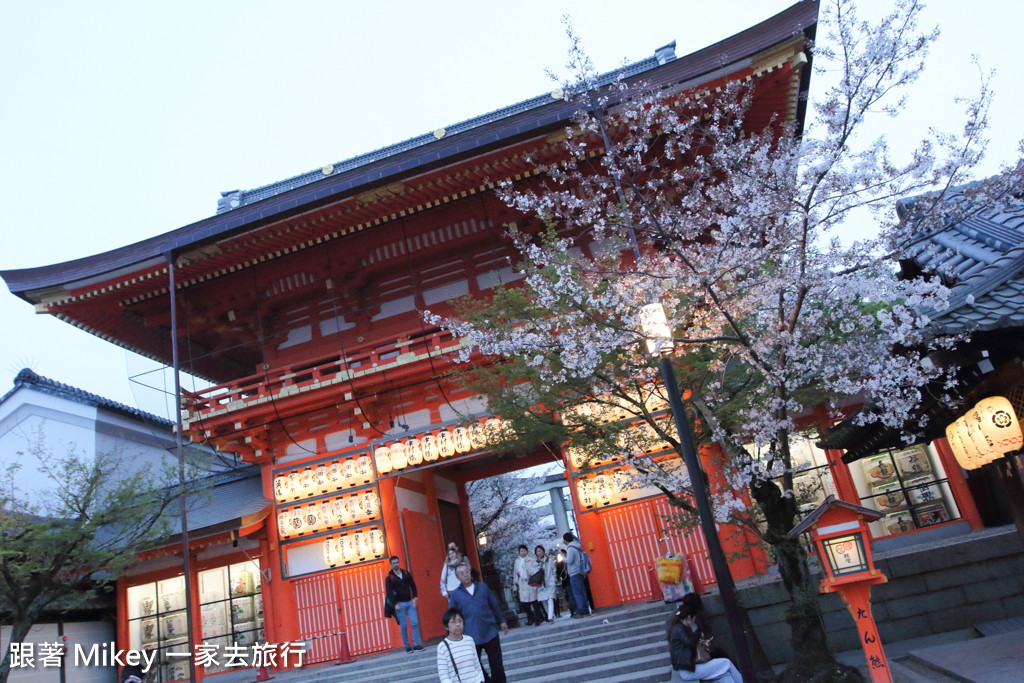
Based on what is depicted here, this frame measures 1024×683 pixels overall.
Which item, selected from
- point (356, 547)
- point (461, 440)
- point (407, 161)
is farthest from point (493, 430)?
point (407, 161)

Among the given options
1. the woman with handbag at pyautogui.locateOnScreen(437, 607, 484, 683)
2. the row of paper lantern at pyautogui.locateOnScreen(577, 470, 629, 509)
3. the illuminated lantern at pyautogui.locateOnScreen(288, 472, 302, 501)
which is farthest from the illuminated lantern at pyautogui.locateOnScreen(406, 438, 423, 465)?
the woman with handbag at pyautogui.locateOnScreen(437, 607, 484, 683)

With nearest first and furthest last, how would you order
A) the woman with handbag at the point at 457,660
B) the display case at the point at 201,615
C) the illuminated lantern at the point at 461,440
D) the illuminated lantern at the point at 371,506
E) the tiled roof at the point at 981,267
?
the tiled roof at the point at 981,267 < the woman with handbag at the point at 457,660 < the illuminated lantern at the point at 461,440 < the illuminated lantern at the point at 371,506 < the display case at the point at 201,615

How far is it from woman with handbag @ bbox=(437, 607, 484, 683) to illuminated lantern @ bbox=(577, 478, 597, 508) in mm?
7062

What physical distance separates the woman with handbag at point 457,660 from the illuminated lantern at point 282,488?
9476mm

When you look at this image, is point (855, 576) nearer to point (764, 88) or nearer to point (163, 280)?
point (764, 88)

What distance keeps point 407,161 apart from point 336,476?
660 cm

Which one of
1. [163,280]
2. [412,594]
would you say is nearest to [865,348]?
[412,594]

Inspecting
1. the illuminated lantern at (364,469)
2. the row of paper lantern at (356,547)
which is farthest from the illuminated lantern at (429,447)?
the row of paper lantern at (356,547)

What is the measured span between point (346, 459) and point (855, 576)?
1051 cm

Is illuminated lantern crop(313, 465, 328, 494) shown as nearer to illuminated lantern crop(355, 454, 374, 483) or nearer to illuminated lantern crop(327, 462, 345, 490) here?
illuminated lantern crop(327, 462, 345, 490)

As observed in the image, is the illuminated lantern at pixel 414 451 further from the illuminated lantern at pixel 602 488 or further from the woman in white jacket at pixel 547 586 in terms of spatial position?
the illuminated lantern at pixel 602 488

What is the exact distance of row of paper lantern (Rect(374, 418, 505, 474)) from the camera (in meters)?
13.9

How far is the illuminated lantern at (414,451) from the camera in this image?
14039 millimetres

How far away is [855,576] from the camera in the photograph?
258 inches
